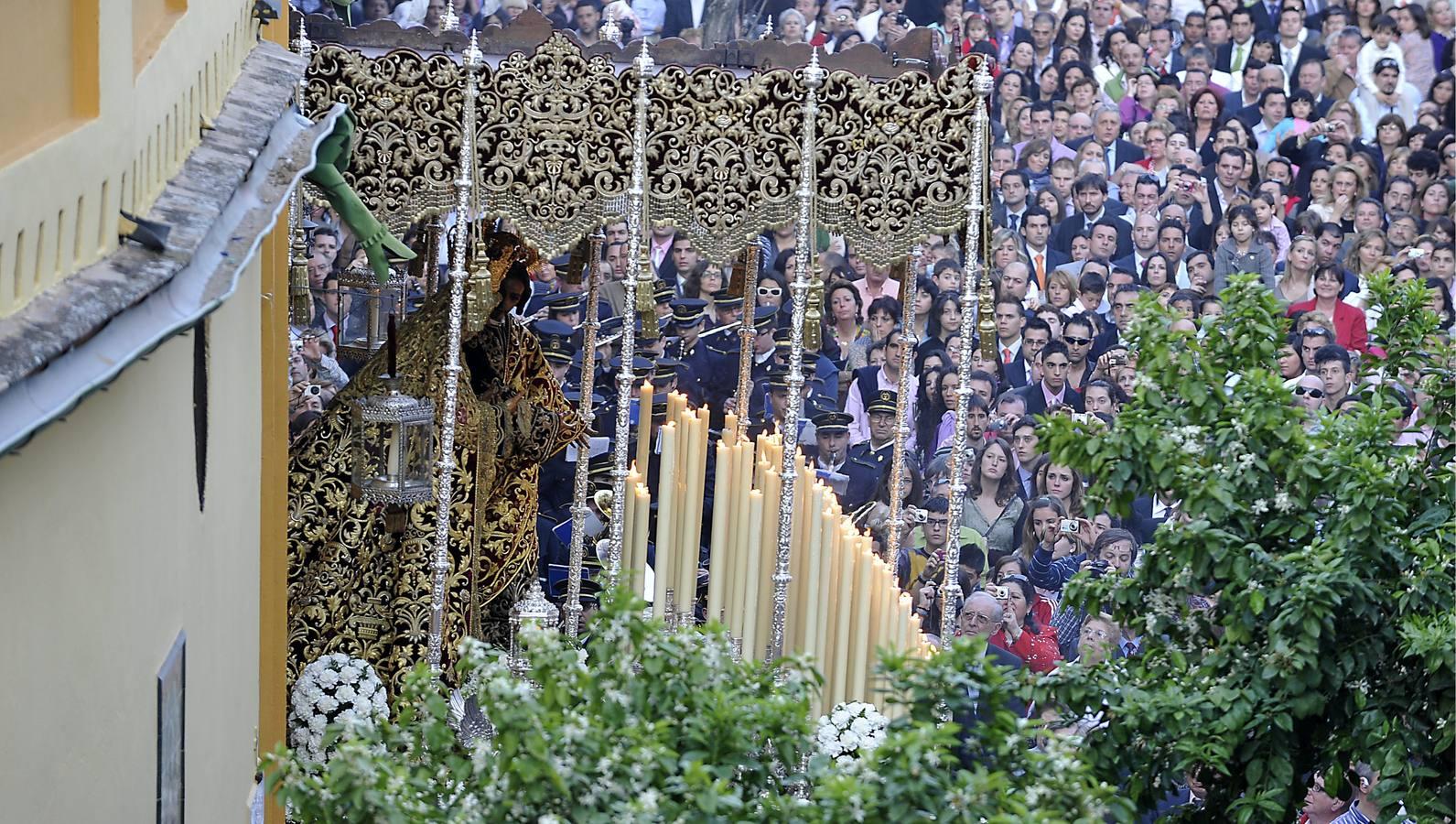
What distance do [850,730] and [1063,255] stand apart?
19.5 feet

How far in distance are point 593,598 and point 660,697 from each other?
580 cm

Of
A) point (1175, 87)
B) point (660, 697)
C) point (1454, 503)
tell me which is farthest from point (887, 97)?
point (1175, 87)

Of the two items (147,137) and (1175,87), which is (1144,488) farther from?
(1175,87)

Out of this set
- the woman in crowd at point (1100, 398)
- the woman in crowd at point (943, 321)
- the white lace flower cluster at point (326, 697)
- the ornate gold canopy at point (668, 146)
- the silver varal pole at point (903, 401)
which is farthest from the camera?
the woman in crowd at point (943, 321)

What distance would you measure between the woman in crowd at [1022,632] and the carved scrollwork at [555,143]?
5.09 m

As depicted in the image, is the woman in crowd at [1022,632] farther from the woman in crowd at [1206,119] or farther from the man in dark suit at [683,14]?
the man in dark suit at [683,14]

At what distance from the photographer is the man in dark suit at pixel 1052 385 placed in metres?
11.9

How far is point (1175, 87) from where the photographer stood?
12.8 m

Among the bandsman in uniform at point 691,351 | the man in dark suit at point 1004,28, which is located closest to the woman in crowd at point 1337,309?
the man in dark suit at point 1004,28

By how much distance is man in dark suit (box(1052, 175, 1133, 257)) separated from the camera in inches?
486

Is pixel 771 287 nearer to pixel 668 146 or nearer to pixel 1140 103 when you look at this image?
pixel 1140 103

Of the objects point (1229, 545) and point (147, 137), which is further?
point (1229, 545)

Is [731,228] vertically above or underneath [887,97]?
underneath

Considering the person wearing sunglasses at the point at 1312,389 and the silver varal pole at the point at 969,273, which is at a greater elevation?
the silver varal pole at the point at 969,273
